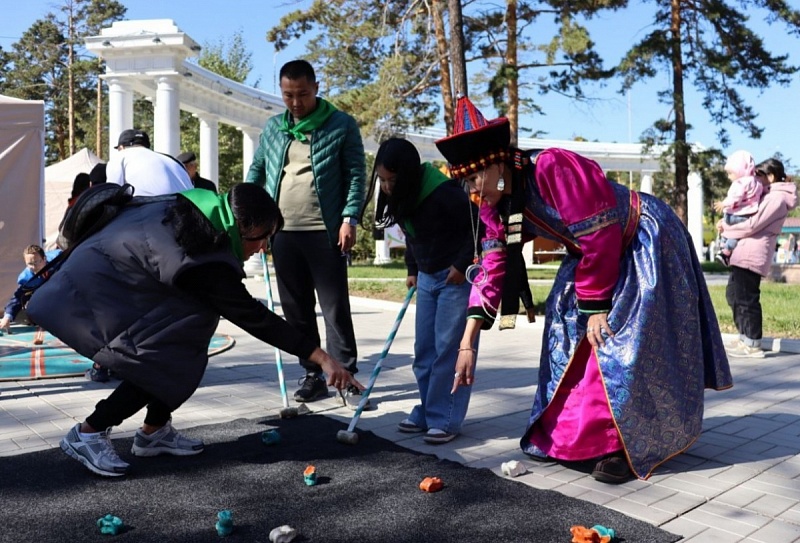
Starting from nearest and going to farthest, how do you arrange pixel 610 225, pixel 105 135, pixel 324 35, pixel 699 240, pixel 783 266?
1. pixel 610 225
2. pixel 783 266
3. pixel 324 35
4. pixel 699 240
5. pixel 105 135

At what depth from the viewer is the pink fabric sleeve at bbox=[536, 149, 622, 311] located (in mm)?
3244

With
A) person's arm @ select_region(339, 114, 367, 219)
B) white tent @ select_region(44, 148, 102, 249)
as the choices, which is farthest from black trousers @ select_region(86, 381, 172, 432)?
white tent @ select_region(44, 148, 102, 249)

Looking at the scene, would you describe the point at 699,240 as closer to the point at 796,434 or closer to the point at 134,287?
the point at 796,434

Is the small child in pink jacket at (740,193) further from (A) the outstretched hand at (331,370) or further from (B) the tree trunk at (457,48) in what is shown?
(B) the tree trunk at (457,48)

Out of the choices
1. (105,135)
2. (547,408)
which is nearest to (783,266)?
(547,408)

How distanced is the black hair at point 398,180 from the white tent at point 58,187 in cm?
1105

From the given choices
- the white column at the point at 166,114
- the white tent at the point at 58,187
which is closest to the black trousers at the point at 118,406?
the white tent at the point at 58,187

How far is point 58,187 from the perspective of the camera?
1501cm

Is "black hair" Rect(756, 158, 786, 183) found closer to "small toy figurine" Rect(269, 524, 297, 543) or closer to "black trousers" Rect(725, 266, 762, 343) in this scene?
"black trousers" Rect(725, 266, 762, 343)

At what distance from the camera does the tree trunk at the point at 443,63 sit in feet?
53.8

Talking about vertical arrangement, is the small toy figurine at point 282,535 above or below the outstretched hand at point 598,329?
below

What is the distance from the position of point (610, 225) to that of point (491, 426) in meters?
1.69

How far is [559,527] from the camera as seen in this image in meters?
2.84

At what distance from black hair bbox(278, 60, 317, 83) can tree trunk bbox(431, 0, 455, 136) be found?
1156 cm
